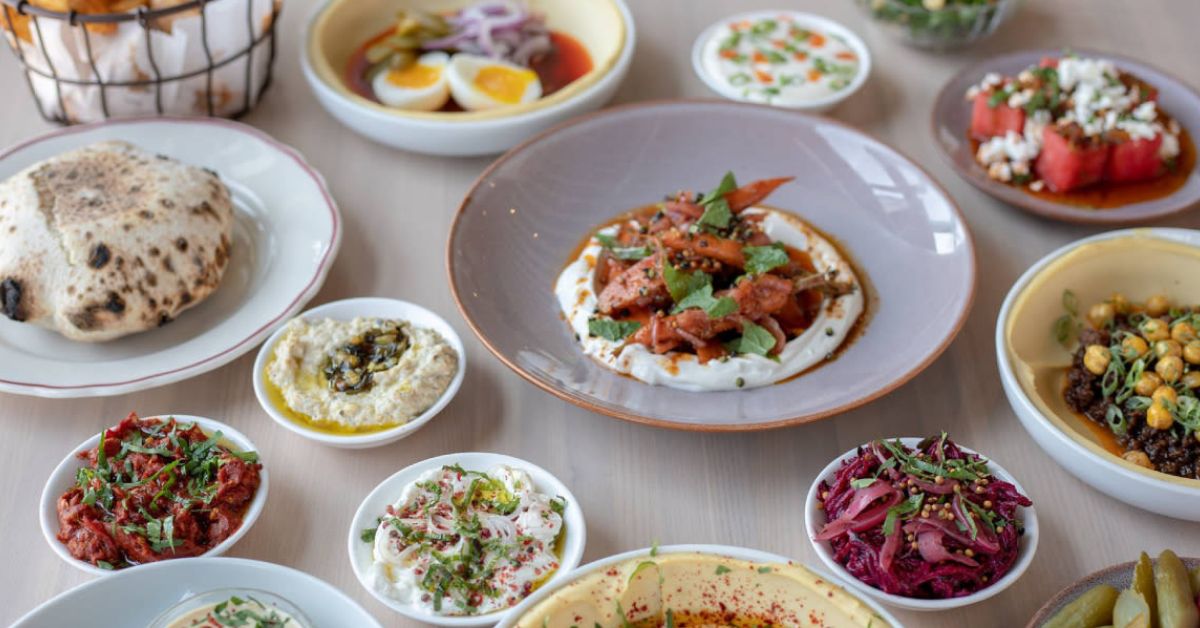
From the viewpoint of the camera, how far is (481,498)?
6.98ft

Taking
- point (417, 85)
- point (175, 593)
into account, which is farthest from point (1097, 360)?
point (417, 85)

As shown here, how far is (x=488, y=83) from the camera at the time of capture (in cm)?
327

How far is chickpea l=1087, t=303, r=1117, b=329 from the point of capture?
8.19 feet

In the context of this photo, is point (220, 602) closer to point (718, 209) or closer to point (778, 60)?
point (718, 209)

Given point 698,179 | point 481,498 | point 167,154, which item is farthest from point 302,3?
point 481,498

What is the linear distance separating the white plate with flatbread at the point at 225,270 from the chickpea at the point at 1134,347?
6.28ft

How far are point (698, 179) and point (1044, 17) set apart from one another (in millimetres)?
1763

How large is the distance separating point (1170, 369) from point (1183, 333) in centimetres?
14

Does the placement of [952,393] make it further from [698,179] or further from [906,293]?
[698,179]

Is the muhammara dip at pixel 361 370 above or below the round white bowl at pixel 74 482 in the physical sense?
above

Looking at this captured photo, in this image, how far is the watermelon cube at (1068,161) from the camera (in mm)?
2850

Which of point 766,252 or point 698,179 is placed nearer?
point 766,252

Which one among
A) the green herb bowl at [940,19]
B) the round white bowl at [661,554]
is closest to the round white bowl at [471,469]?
the round white bowl at [661,554]

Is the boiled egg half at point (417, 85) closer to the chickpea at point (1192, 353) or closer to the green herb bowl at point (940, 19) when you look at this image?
the green herb bowl at point (940, 19)
